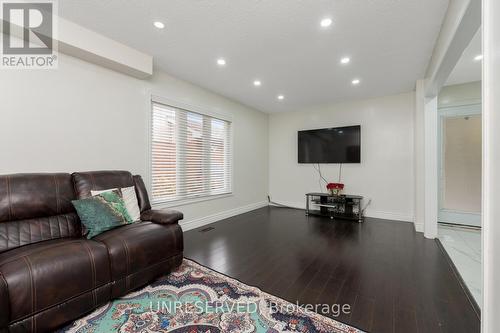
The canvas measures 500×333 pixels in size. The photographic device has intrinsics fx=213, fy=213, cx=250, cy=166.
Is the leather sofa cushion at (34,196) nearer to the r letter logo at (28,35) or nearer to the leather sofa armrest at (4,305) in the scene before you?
the leather sofa armrest at (4,305)

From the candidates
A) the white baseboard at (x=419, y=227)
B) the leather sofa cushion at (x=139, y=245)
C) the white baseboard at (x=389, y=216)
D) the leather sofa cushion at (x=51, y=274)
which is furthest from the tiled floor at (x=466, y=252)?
the leather sofa cushion at (x=51, y=274)

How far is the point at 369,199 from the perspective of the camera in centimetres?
458

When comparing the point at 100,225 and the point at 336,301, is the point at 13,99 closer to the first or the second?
the point at 100,225

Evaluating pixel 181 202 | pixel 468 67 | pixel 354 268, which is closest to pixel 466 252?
pixel 354 268

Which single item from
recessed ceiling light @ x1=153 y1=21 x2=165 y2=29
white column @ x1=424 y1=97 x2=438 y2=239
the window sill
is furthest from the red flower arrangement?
recessed ceiling light @ x1=153 y1=21 x2=165 y2=29

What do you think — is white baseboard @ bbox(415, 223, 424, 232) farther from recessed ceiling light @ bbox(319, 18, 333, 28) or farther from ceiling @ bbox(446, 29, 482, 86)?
recessed ceiling light @ bbox(319, 18, 333, 28)

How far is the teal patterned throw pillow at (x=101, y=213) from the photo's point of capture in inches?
77.3

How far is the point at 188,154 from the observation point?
382 cm

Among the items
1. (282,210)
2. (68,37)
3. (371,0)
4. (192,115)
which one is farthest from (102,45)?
(282,210)

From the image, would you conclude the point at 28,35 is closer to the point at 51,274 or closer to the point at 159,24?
the point at 159,24

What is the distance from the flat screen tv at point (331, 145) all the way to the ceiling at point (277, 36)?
3.97ft

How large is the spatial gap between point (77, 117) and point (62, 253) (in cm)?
167

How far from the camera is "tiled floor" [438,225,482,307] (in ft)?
6.49

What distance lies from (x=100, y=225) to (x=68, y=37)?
1.93 meters
